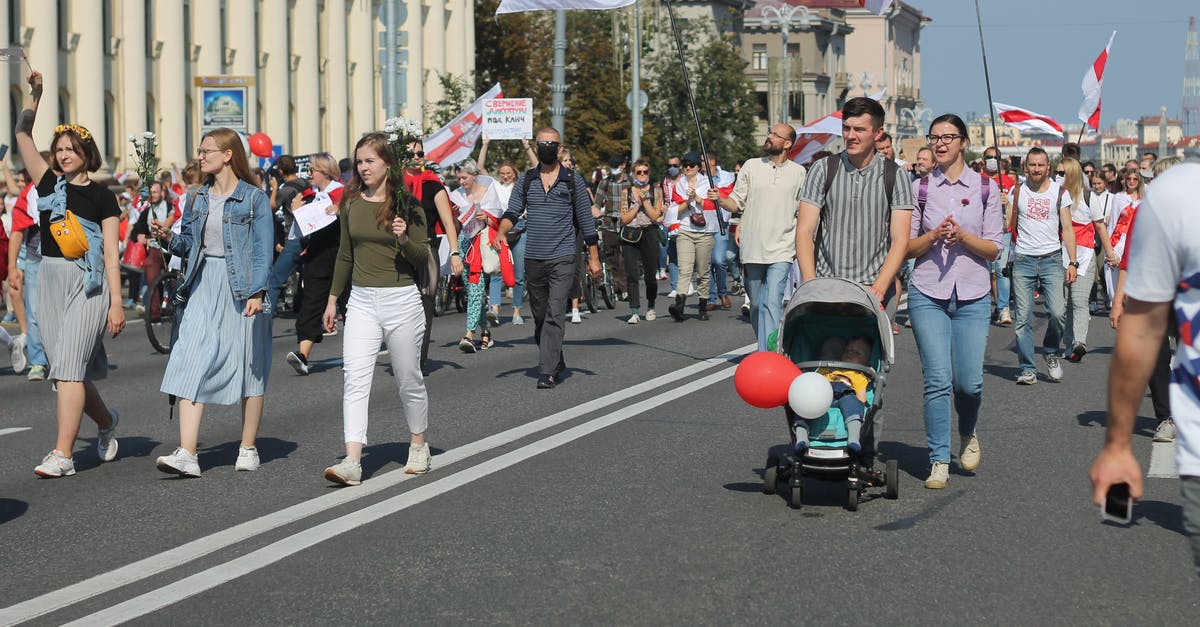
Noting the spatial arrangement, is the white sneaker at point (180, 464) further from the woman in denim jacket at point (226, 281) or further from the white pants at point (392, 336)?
the white pants at point (392, 336)

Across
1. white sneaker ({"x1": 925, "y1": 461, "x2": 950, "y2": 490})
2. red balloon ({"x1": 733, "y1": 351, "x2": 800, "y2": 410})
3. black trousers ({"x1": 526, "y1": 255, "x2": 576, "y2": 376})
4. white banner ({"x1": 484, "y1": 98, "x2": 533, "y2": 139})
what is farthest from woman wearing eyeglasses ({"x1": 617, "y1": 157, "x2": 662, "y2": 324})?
red balloon ({"x1": 733, "y1": 351, "x2": 800, "y2": 410})

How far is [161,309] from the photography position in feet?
59.6

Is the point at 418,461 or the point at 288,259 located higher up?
the point at 288,259

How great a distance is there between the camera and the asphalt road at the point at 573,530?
6.37 metres

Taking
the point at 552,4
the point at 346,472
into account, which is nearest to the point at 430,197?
the point at 346,472

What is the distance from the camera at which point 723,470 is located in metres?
9.45

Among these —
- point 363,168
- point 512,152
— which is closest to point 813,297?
point 363,168

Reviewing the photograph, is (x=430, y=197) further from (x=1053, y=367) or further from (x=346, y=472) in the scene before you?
(x=1053, y=367)

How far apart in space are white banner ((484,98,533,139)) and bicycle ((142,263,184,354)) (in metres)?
15.1

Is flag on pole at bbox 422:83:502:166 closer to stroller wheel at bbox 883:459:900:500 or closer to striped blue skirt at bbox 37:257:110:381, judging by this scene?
striped blue skirt at bbox 37:257:110:381

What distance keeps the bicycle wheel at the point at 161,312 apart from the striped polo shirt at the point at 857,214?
10.0 meters

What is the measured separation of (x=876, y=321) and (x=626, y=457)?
6.77ft

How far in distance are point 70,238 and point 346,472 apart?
203 cm

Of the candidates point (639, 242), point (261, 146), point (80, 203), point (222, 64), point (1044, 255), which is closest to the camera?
point (80, 203)
